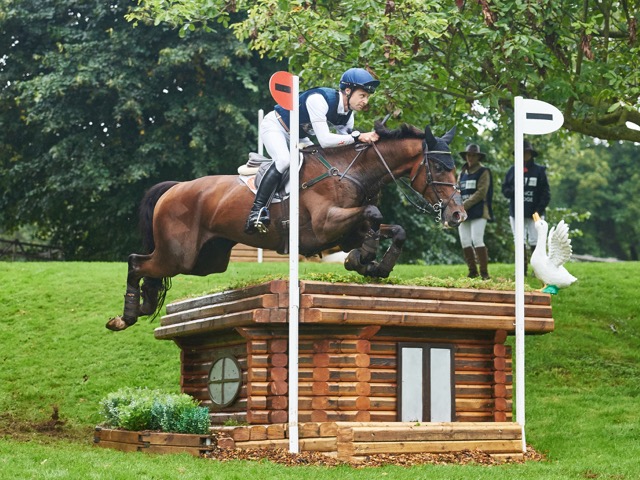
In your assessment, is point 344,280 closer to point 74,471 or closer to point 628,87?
point 74,471

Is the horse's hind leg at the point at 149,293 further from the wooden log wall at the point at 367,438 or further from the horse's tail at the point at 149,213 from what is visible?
the wooden log wall at the point at 367,438

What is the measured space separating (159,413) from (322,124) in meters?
3.45

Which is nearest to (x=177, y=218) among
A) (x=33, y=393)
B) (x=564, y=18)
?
(x=33, y=393)

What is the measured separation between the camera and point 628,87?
15.4m

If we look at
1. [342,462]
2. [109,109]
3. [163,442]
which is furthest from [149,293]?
[109,109]

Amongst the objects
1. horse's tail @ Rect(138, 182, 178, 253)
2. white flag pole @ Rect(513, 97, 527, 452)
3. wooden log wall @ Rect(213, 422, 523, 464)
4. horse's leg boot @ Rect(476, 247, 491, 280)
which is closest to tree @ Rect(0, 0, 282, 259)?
horse's leg boot @ Rect(476, 247, 491, 280)

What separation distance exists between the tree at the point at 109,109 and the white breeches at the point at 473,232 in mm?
10701

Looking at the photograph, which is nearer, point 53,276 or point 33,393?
point 33,393

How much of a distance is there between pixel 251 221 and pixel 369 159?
137 centimetres

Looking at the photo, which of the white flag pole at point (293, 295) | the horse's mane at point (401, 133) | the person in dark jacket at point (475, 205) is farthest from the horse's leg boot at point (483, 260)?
the white flag pole at point (293, 295)

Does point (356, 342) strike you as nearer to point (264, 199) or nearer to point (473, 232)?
point (264, 199)

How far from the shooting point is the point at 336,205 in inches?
443

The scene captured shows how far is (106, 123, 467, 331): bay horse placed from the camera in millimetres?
11070

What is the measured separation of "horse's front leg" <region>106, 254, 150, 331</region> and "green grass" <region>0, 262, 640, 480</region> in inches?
43.9
